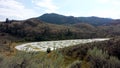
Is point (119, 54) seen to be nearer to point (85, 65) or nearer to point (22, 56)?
point (85, 65)

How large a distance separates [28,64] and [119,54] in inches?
1594

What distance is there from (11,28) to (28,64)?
181997 millimetres

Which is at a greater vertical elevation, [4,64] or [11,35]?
[4,64]

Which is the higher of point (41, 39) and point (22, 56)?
point (22, 56)

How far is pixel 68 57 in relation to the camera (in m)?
64.7

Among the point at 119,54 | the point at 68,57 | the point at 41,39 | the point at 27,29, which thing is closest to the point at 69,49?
the point at 68,57

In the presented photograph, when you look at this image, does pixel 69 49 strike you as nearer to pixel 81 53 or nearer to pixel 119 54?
pixel 81 53

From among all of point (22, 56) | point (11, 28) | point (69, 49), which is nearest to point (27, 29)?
point (11, 28)

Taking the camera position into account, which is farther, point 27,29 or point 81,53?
point 27,29

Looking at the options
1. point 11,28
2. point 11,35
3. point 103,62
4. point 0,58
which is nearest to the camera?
point 0,58

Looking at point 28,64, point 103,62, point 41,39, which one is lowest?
point 41,39

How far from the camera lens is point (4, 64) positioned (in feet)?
46.9

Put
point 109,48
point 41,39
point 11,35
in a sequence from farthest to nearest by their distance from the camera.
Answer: point 11,35, point 41,39, point 109,48

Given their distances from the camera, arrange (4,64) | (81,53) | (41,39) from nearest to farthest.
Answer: (4,64)
(81,53)
(41,39)
